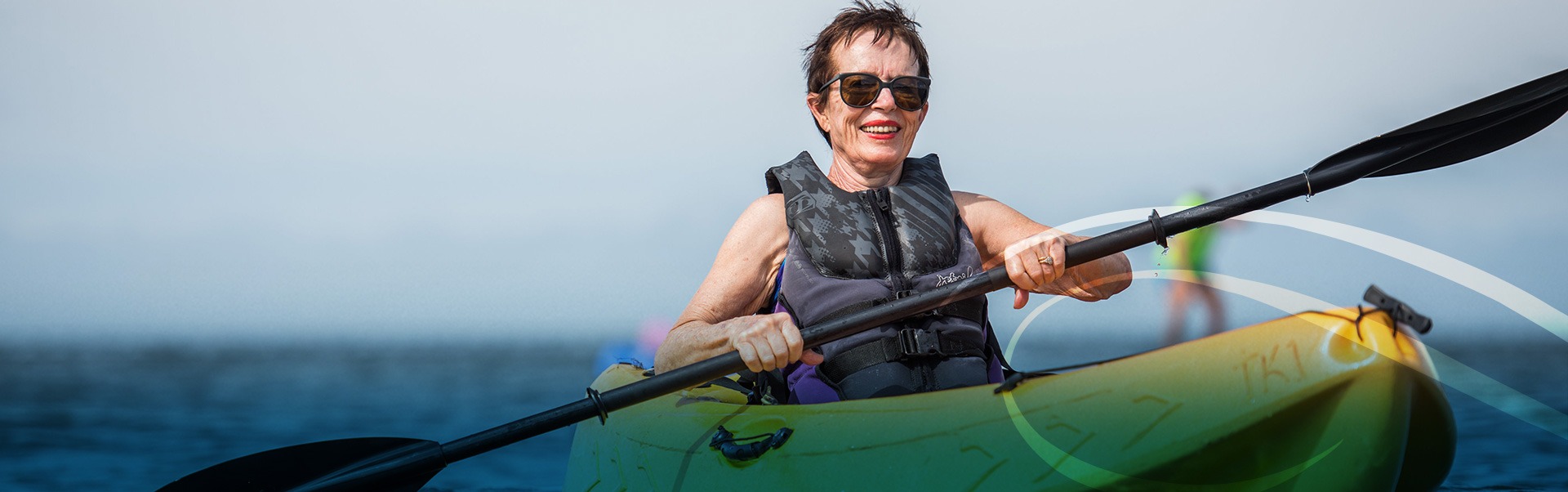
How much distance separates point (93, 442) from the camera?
892 cm

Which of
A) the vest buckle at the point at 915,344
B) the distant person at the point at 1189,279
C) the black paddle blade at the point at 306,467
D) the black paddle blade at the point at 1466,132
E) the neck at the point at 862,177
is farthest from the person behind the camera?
the neck at the point at 862,177

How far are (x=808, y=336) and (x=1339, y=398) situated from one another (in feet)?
3.61

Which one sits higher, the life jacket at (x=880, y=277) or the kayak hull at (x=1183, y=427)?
the life jacket at (x=880, y=277)

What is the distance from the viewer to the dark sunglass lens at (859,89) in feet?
9.88

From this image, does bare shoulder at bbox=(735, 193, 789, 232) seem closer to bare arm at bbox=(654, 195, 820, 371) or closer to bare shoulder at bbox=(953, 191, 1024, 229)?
bare arm at bbox=(654, 195, 820, 371)

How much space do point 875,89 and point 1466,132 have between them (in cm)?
137

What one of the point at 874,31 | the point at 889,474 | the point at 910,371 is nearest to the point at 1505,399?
the point at 889,474

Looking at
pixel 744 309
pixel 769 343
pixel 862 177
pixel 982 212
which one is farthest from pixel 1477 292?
pixel 744 309

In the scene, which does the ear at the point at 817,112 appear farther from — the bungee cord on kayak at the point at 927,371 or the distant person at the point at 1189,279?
the distant person at the point at 1189,279

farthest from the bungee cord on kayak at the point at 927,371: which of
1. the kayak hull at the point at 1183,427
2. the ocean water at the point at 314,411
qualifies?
the ocean water at the point at 314,411

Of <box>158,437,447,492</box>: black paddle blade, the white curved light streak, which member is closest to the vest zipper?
the white curved light streak

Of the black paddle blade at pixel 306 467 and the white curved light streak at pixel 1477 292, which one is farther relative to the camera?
the black paddle blade at pixel 306 467

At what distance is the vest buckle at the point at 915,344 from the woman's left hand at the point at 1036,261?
0.27 m

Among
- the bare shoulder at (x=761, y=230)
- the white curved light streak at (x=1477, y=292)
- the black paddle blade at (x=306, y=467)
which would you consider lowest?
the white curved light streak at (x=1477, y=292)
